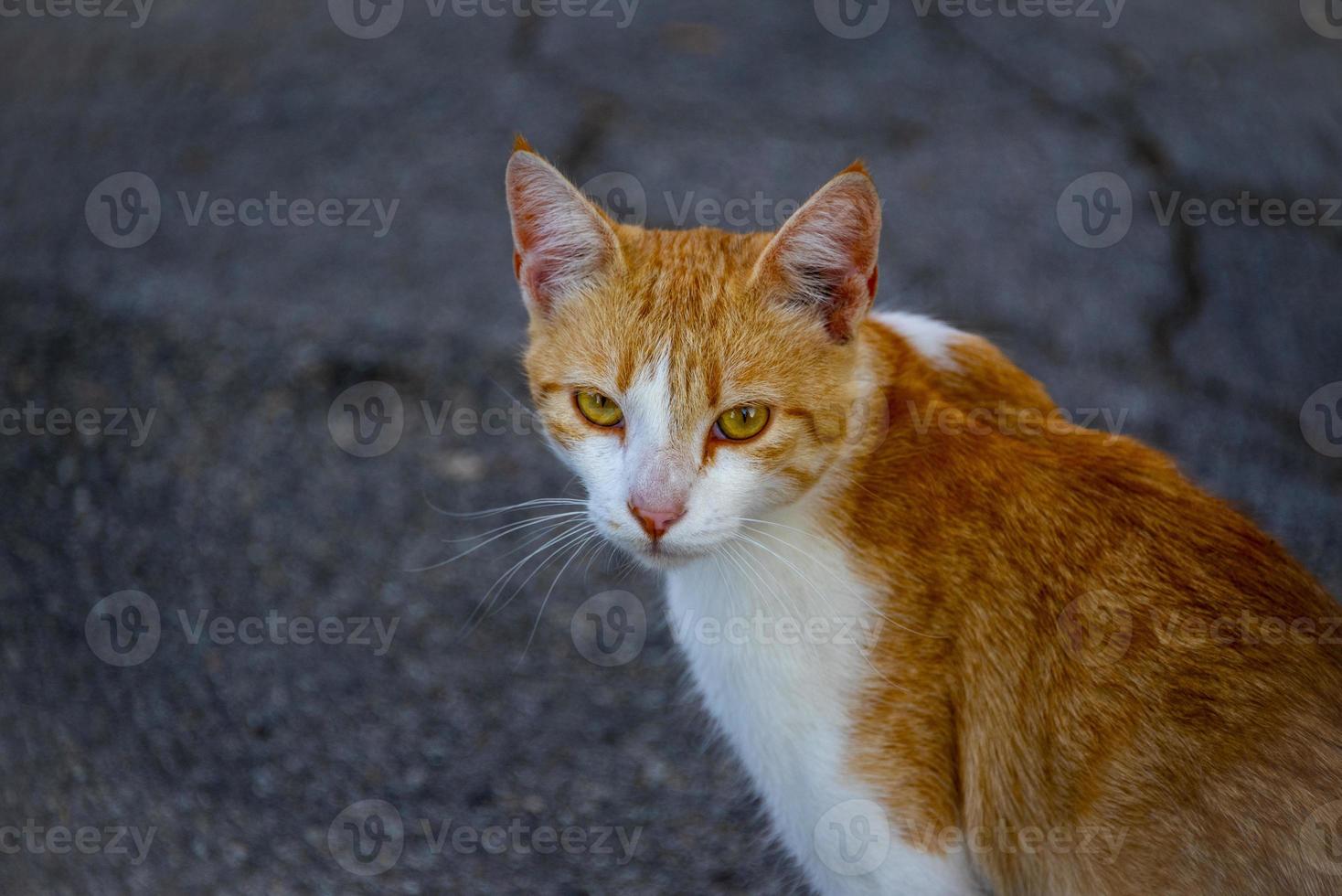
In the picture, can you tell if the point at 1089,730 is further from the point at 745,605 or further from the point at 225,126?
the point at 225,126

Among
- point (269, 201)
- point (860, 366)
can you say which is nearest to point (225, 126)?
point (269, 201)

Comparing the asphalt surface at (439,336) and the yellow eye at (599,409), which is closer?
the yellow eye at (599,409)

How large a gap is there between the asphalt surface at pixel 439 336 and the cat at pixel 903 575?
0.95m

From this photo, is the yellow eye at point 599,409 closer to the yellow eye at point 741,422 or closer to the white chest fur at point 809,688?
the yellow eye at point 741,422

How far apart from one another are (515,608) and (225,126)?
2910 millimetres

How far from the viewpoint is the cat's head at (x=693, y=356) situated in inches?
83.4

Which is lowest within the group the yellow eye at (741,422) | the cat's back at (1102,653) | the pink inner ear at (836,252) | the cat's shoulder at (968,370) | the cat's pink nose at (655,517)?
the cat's back at (1102,653)

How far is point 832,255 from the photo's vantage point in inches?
86.5

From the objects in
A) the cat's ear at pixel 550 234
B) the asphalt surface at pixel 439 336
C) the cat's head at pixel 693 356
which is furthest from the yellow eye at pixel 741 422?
the asphalt surface at pixel 439 336

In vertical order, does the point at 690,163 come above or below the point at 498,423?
above

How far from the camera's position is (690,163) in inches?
201

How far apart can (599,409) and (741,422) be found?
28cm

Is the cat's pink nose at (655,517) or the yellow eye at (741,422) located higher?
the yellow eye at (741,422)

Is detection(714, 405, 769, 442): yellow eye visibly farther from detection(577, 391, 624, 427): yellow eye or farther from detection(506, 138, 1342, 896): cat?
detection(577, 391, 624, 427): yellow eye
